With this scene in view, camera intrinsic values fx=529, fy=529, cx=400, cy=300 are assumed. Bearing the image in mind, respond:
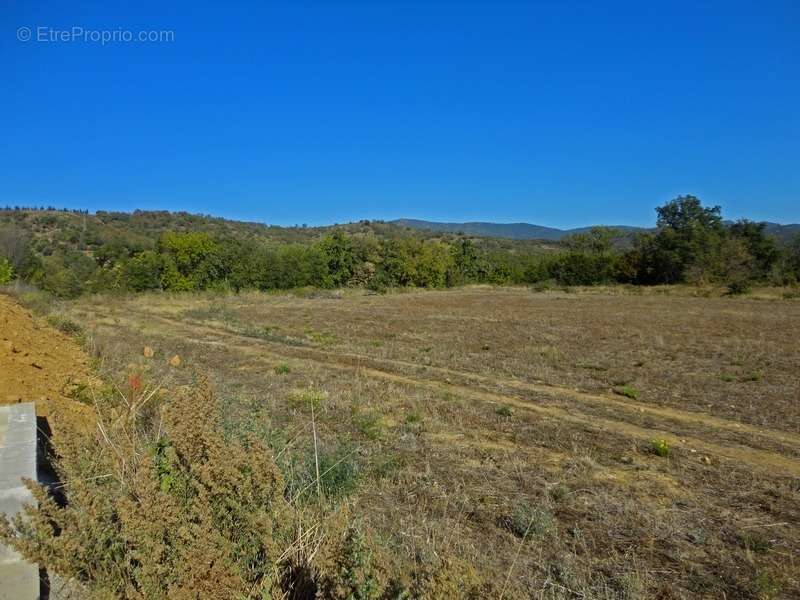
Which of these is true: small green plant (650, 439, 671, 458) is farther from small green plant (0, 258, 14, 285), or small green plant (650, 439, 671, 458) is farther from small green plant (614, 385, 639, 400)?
small green plant (0, 258, 14, 285)

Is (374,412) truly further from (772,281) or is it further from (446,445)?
(772,281)

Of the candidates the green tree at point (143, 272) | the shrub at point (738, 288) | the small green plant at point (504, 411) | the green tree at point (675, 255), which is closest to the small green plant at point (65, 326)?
the small green plant at point (504, 411)

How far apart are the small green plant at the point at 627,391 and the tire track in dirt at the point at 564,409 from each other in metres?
0.43

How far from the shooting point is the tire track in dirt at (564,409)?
6.59 meters

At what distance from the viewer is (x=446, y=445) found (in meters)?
6.64

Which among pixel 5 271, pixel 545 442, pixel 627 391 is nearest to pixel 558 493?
Answer: pixel 545 442

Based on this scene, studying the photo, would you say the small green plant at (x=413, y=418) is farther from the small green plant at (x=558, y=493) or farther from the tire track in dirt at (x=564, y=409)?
the small green plant at (x=558, y=493)

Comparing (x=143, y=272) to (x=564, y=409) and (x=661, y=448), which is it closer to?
(x=564, y=409)

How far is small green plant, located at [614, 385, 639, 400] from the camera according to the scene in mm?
9594

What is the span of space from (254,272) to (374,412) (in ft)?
115

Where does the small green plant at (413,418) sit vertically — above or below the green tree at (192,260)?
below

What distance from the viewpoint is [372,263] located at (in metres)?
47.9

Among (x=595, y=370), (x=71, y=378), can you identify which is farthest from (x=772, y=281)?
(x=71, y=378)

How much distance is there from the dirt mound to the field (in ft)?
2.36
